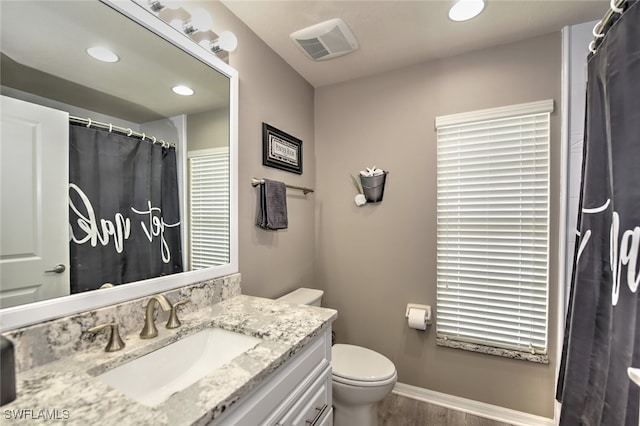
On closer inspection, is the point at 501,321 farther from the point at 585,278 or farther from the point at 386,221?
the point at 386,221

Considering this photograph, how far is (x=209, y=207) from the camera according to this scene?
1339 millimetres

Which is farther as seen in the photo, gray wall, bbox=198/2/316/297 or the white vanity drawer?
gray wall, bbox=198/2/316/297

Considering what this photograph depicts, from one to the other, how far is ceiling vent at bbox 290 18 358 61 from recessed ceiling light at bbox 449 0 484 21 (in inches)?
21.7

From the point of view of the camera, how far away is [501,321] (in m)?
1.74

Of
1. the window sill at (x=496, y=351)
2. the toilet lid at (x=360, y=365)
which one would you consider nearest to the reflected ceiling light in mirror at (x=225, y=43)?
the toilet lid at (x=360, y=365)

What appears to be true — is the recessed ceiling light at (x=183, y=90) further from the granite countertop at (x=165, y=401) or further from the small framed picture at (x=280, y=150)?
the granite countertop at (x=165, y=401)

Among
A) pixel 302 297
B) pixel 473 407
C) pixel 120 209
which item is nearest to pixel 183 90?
pixel 120 209

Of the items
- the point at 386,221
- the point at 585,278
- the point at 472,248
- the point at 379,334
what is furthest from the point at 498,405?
the point at 386,221

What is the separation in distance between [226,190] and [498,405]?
2.19 meters

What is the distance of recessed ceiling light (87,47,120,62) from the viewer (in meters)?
0.91

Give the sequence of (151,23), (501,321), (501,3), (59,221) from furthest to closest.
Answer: (501,321) < (501,3) < (151,23) < (59,221)

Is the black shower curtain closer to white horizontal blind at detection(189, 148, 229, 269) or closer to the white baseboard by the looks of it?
the white baseboard

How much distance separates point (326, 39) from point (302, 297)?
1667 millimetres

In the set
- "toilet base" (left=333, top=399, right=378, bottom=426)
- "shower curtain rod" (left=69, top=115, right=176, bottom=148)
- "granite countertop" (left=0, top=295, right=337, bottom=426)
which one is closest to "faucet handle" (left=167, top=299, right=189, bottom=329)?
"granite countertop" (left=0, top=295, right=337, bottom=426)
